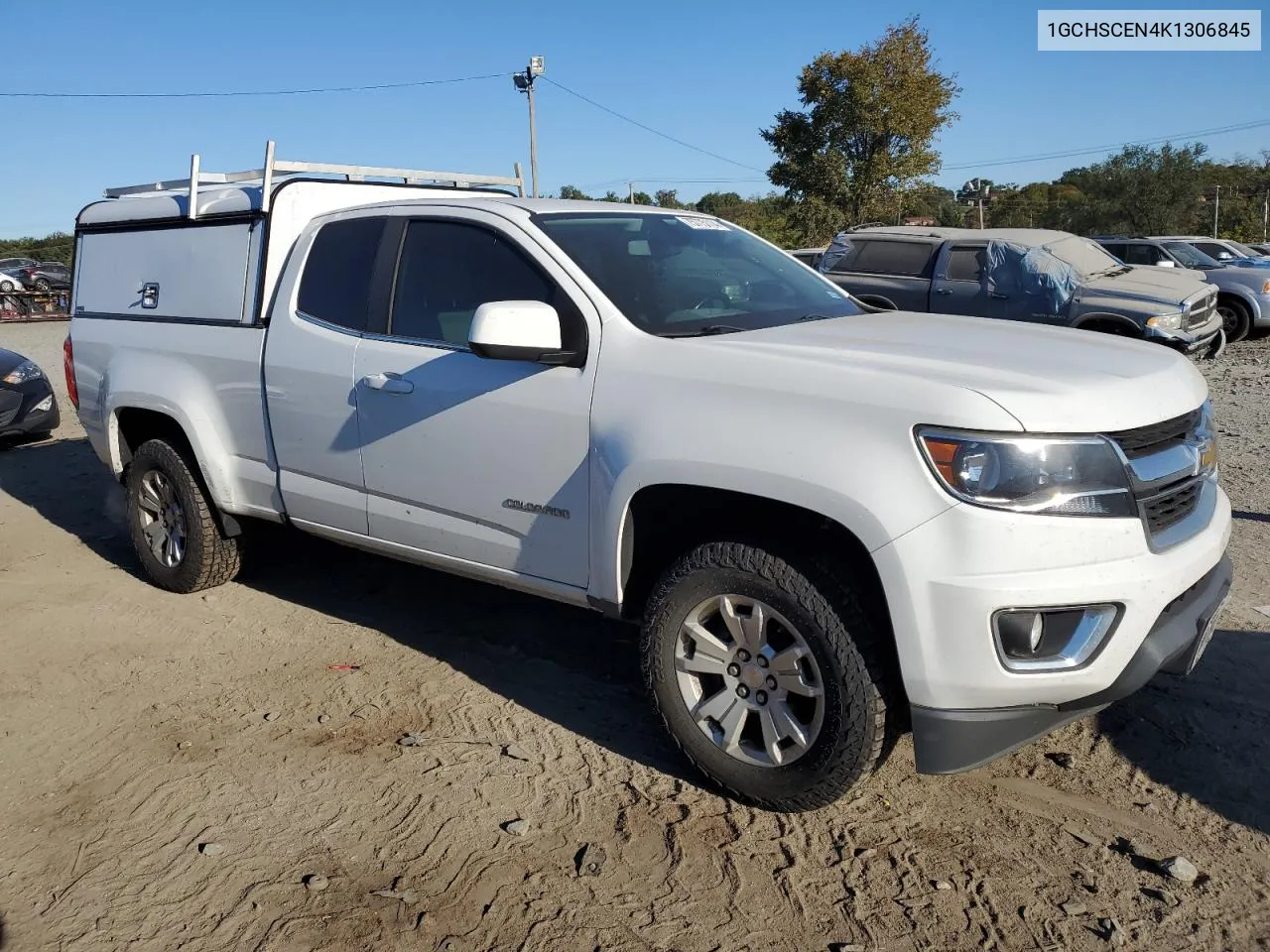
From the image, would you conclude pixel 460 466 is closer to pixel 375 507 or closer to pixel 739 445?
pixel 375 507

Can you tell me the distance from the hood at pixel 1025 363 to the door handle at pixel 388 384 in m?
1.24

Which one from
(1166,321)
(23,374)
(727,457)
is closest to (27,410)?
(23,374)

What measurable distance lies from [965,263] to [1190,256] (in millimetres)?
8172

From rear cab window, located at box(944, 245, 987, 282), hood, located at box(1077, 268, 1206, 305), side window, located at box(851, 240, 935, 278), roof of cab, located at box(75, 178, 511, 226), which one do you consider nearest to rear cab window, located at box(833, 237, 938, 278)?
side window, located at box(851, 240, 935, 278)

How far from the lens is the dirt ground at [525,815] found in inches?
109

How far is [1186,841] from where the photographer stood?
3027mm

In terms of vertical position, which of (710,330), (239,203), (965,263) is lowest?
(710,330)

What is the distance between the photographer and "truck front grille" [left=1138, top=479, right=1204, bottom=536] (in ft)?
9.37

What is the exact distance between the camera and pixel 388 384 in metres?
4.04

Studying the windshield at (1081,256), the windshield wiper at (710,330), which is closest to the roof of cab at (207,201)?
the windshield wiper at (710,330)

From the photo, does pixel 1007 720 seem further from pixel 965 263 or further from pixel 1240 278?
pixel 1240 278

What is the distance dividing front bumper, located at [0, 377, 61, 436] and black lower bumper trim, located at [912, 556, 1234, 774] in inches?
371

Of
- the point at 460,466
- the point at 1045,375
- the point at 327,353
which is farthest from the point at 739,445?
the point at 327,353

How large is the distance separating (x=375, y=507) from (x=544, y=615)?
113 cm
